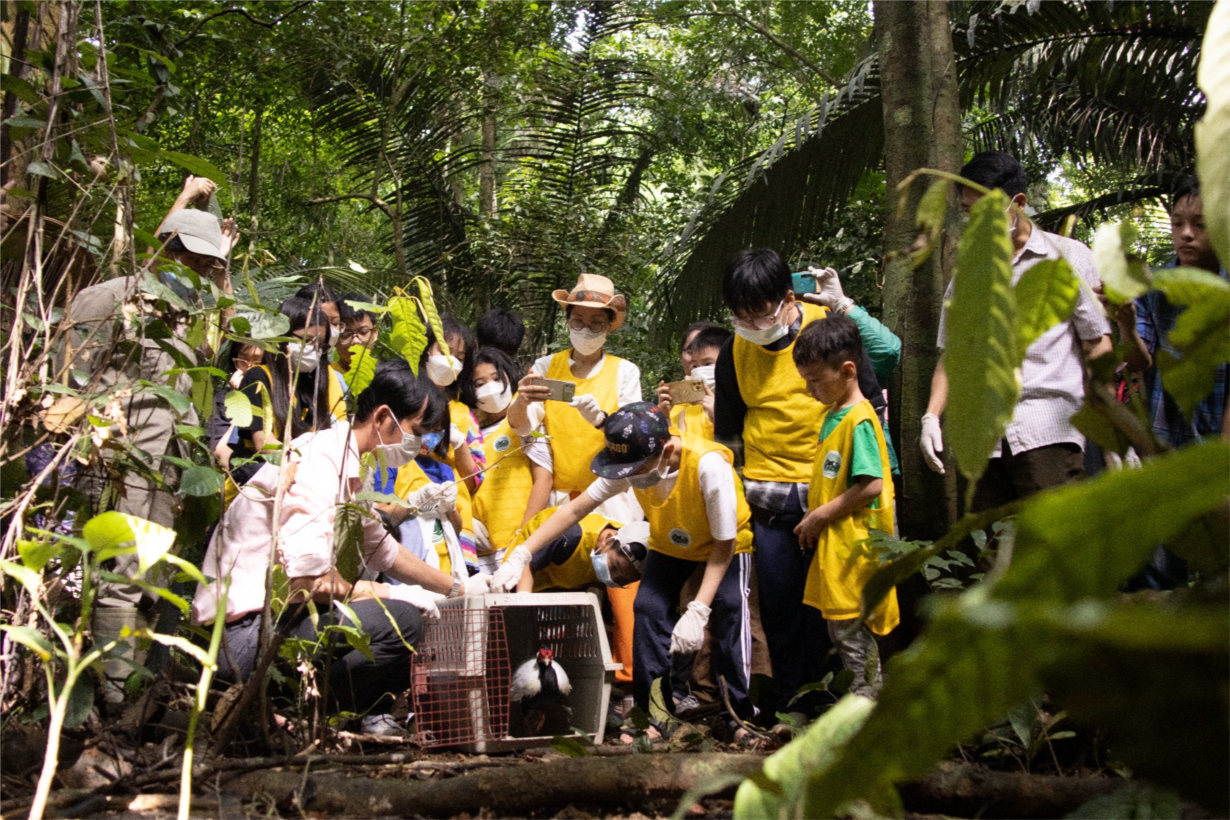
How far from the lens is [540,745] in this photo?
3.54 meters

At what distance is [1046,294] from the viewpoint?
40.8 inches

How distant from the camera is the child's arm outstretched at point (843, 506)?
362cm

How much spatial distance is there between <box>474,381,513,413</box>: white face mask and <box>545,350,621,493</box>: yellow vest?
0.48 m

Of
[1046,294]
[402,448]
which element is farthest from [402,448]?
[1046,294]

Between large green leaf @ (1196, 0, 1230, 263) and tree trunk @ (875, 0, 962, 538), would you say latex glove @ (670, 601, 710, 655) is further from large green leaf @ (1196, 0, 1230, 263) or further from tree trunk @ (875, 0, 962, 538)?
large green leaf @ (1196, 0, 1230, 263)

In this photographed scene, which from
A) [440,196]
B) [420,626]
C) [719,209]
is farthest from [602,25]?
[420,626]

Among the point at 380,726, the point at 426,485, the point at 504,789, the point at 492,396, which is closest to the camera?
the point at 504,789

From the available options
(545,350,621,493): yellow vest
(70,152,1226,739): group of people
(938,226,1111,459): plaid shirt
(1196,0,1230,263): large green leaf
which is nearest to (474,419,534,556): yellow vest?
(70,152,1226,739): group of people

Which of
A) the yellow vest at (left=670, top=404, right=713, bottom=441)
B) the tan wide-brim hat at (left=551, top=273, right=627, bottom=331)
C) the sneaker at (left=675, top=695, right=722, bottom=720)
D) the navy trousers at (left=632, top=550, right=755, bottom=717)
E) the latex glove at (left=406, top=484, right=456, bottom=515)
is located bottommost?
the sneaker at (left=675, top=695, right=722, bottom=720)

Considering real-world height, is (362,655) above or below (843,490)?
below

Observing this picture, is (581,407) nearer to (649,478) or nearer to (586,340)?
(586,340)

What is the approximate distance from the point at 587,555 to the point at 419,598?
1089 mm

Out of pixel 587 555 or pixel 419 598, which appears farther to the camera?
pixel 587 555

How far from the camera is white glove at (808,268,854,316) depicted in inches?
178
